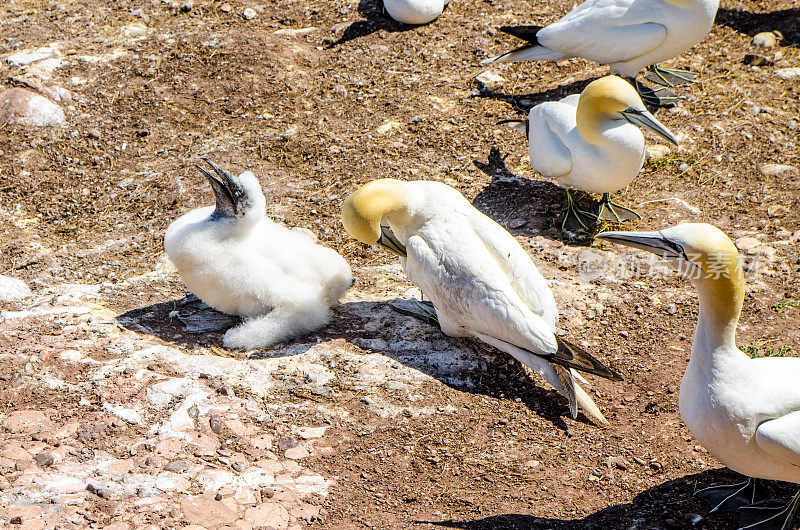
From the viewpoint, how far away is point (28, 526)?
3391 millimetres

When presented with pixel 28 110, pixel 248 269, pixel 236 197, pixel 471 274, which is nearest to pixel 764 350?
pixel 471 274

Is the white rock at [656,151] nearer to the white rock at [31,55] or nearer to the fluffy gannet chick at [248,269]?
the fluffy gannet chick at [248,269]

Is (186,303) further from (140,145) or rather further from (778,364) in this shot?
(778,364)

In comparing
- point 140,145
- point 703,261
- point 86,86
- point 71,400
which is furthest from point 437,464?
point 86,86

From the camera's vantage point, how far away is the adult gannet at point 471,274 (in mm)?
4574

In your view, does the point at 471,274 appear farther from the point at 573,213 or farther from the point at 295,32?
the point at 295,32

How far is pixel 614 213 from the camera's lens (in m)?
6.38

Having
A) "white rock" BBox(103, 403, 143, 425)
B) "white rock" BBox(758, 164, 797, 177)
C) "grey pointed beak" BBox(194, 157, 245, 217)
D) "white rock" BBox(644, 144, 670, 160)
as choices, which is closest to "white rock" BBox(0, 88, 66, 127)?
"grey pointed beak" BBox(194, 157, 245, 217)

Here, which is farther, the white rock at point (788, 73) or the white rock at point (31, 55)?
the white rock at point (31, 55)

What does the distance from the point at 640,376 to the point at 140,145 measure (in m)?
Result: 4.59

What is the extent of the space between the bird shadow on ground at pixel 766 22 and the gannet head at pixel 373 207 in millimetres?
5518

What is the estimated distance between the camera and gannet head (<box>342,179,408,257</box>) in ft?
15.8

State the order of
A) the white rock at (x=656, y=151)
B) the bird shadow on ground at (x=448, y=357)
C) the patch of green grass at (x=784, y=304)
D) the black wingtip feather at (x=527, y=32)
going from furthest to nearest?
the black wingtip feather at (x=527, y=32)
the white rock at (x=656, y=151)
the patch of green grass at (x=784, y=304)
the bird shadow on ground at (x=448, y=357)

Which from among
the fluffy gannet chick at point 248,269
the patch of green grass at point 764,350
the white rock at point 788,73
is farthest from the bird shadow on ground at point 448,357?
the white rock at point 788,73
